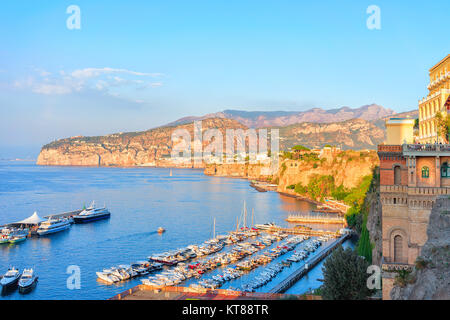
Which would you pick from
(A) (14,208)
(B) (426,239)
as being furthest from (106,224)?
(B) (426,239)

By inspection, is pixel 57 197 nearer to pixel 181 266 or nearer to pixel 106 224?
pixel 106 224

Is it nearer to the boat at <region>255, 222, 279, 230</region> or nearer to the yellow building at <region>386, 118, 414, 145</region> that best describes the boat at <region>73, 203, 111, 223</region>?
the boat at <region>255, 222, 279, 230</region>

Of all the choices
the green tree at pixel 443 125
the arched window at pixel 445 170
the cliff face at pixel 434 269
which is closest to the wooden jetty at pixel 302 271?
the cliff face at pixel 434 269

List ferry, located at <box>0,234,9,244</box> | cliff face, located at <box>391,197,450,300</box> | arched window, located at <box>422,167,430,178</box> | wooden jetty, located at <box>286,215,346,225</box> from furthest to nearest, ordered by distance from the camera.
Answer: wooden jetty, located at <box>286,215,346,225</box> → ferry, located at <box>0,234,9,244</box> → arched window, located at <box>422,167,430,178</box> → cliff face, located at <box>391,197,450,300</box>

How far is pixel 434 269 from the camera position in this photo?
16078 millimetres

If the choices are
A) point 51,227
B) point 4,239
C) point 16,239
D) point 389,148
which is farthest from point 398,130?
point 51,227

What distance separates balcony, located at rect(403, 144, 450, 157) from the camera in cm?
2127

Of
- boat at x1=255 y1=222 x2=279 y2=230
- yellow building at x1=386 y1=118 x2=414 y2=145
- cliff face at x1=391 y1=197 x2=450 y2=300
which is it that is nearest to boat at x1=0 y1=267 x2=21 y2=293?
cliff face at x1=391 y1=197 x2=450 y2=300

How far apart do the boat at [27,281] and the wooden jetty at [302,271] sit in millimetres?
19774

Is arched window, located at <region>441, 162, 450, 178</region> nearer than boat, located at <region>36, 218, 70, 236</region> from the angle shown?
Yes

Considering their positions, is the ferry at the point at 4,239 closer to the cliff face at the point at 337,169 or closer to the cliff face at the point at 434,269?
the cliff face at the point at 434,269

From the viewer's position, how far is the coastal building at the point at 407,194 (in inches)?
833

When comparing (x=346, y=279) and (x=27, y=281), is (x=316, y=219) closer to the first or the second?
(x=346, y=279)
